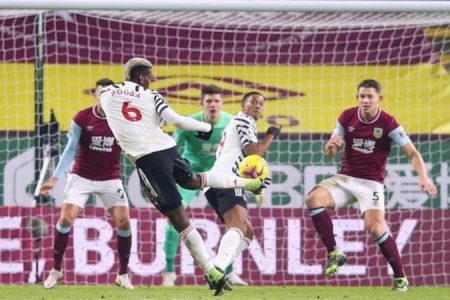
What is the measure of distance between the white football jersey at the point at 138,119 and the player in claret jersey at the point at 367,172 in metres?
2.34

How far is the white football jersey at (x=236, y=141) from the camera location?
12.4 metres

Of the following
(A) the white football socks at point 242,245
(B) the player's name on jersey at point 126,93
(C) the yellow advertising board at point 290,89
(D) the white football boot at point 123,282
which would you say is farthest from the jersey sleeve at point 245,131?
(C) the yellow advertising board at point 290,89

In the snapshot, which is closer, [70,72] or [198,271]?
[198,271]

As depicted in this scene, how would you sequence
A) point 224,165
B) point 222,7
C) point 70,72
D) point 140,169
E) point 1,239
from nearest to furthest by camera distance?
point 140,169 < point 224,165 < point 222,7 < point 1,239 < point 70,72

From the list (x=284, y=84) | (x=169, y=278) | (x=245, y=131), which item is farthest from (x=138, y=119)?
(x=284, y=84)

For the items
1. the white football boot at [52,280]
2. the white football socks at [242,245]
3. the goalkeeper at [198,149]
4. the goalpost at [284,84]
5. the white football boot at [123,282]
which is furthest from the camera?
the goalpost at [284,84]

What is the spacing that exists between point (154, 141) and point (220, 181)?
2.31ft

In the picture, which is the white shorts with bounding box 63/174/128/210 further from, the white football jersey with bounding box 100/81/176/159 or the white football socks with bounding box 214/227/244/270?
the white football jersey with bounding box 100/81/176/159

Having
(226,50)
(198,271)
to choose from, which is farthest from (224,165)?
(226,50)

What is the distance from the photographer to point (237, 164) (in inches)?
496

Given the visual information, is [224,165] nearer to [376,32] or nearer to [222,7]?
[222,7]

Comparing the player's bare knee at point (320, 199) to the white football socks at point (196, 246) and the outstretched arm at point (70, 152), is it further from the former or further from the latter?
the outstretched arm at point (70, 152)

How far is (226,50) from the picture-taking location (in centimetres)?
1656

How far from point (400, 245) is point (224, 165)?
356cm
